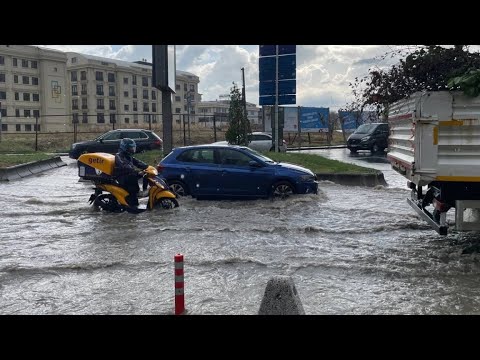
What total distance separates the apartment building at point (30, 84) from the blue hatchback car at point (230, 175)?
6033 centimetres

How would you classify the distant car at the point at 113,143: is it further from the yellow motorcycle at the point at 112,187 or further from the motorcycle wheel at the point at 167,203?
the motorcycle wheel at the point at 167,203

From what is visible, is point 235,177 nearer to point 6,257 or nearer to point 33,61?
point 6,257

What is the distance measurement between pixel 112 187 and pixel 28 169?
850cm

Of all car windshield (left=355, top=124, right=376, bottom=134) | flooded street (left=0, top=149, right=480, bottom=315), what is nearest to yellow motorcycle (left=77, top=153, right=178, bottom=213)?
flooded street (left=0, top=149, right=480, bottom=315)

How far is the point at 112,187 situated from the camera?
9.70 metres

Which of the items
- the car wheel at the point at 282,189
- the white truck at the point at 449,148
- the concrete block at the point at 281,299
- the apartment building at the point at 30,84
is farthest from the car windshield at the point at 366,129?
the apartment building at the point at 30,84

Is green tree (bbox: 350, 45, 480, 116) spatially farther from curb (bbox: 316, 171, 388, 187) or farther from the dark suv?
the dark suv

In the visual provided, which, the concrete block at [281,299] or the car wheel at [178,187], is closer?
the concrete block at [281,299]

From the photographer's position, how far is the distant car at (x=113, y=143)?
2059 centimetres

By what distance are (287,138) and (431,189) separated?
3109 centimetres

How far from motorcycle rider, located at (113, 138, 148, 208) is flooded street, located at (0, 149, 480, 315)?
0.53 metres

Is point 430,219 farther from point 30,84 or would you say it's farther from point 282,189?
point 30,84

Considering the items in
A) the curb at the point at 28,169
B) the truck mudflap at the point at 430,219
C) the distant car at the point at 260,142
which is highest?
the distant car at the point at 260,142
